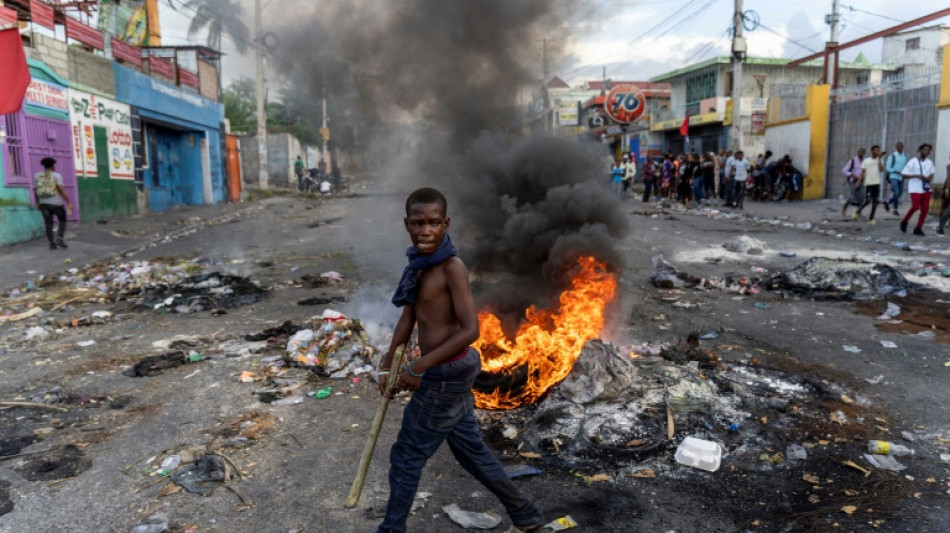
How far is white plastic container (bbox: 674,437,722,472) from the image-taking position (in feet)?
11.0

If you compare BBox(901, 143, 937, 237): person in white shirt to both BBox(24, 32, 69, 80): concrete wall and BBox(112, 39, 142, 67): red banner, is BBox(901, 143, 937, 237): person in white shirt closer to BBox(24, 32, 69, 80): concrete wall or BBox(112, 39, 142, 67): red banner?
BBox(24, 32, 69, 80): concrete wall

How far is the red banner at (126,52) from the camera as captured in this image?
16672mm

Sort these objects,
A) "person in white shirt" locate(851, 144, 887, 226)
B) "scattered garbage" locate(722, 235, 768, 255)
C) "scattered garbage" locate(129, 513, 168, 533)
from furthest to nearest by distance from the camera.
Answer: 1. "person in white shirt" locate(851, 144, 887, 226)
2. "scattered garbage" locate(722, 235, 768, 255)
3. "scattered garbage" locate(129, 513, 168, 533)

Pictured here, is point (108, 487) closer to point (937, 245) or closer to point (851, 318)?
point (851, 318)

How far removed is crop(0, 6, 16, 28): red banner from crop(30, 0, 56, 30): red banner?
3.34 feet

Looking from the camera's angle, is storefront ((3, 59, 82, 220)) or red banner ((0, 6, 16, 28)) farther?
storefront ((3, 59, 82, 220))

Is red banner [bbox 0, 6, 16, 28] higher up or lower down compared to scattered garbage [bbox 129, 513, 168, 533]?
higher up

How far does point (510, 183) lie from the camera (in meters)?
6.52

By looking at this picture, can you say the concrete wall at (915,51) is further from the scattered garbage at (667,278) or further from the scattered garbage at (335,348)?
the scattered garbage at (335,348)

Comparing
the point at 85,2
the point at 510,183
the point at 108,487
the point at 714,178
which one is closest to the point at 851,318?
the point at 510,183

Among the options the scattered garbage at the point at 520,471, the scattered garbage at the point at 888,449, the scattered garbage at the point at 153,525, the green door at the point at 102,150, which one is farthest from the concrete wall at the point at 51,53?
the scattered garbage at the point at 888,449

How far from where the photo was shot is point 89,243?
1223 cm

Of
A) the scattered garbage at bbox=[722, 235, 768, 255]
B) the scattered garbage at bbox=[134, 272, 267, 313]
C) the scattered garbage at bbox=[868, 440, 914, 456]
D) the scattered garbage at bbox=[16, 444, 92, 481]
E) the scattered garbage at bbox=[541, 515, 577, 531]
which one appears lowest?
the scattered garbage at bbox=[541, 515, 577, 531]

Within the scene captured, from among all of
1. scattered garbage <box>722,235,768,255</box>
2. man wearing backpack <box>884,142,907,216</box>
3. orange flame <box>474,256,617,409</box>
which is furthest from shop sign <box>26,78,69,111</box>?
man wearing backpack <box>884,142,907,216</box>
